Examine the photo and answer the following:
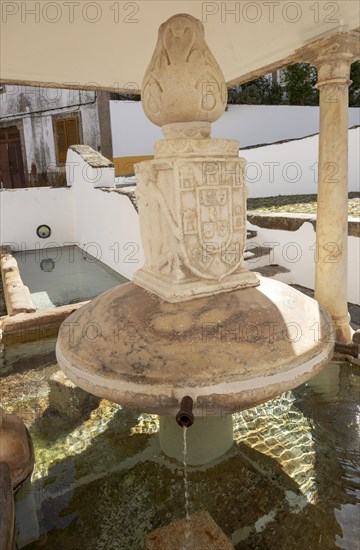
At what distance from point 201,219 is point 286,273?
14.3ft

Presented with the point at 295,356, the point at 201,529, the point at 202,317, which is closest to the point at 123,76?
the point at 202,317

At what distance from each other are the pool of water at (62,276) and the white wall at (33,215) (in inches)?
15.1

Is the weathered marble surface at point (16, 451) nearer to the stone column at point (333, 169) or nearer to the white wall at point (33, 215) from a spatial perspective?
the stone column at point (333, 169)

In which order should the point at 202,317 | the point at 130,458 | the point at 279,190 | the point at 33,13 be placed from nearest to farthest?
the point at 202,317, the point at 130,458, the point at 33,13, the point at 279,190

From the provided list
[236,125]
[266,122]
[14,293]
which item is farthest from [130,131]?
[14,293]

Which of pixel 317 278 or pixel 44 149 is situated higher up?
pixel 44 149

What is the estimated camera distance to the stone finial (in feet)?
7.72

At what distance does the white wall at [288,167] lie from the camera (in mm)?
11211

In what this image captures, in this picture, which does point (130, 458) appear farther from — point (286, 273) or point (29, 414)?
point (286, 273)

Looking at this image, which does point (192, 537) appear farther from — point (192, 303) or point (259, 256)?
point (259, 256)

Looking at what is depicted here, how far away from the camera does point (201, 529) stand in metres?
2.06

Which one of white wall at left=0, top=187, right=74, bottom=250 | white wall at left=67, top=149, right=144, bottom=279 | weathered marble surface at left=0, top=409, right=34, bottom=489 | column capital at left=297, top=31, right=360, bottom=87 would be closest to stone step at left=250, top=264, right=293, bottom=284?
white wall at left=67, top=149, right=144, bottom=279

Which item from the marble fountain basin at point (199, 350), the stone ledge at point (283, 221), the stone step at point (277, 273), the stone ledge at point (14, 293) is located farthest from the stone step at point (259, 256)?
the marble fountain basin at point (199, 350)

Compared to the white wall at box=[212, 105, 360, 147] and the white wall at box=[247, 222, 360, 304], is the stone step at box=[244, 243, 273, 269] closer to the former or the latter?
the white wall at box=[247, 222, 360, 304]
